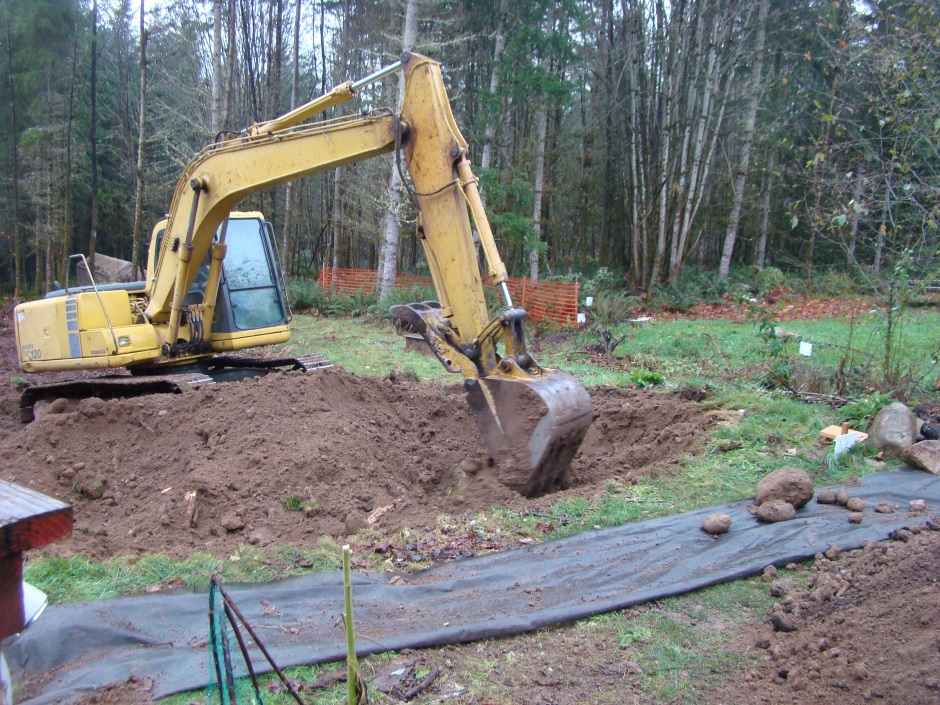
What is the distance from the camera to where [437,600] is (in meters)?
3.86

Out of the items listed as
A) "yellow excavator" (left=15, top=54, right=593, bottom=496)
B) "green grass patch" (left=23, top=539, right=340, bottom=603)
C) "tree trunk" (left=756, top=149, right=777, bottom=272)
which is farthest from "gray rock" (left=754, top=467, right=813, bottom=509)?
"tree trunk" (left=756, top=149, right=777, bottom=272)

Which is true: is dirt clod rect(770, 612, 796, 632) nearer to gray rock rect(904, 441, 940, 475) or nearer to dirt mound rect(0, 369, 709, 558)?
dirt mound rect(0, 369, 709, 558)

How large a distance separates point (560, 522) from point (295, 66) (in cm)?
1946

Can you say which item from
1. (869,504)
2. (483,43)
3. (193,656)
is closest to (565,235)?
(483,43)

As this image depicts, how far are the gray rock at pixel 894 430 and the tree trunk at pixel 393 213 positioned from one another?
12.0 m

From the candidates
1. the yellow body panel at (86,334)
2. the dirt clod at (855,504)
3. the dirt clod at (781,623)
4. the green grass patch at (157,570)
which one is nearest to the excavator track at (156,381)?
the yellow body panel at (86,334)

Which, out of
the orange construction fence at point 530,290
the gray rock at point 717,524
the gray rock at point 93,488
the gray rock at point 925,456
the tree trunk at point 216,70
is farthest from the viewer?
the tree trunk at point 216,70

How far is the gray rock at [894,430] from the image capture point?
5.89 m

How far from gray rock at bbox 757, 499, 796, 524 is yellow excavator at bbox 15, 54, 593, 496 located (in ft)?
4.55

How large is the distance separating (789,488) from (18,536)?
4773 millimetres

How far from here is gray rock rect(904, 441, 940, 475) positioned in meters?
5.49

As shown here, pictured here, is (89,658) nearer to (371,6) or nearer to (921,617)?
(921,617)

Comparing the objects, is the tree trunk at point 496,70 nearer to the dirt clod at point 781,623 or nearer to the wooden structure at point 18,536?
the dirt clod at point 781,623

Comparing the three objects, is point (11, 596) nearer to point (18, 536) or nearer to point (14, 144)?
point (18, 536)
